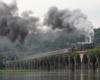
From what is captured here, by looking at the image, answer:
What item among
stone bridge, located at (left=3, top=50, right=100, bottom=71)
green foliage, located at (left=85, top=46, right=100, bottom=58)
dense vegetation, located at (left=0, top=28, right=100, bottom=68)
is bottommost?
stone bridge, located at (left=3, top=50, right=100, bottom=71)

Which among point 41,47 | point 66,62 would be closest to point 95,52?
point 66,62

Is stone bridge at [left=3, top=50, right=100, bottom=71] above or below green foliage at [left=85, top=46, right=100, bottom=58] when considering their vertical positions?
below

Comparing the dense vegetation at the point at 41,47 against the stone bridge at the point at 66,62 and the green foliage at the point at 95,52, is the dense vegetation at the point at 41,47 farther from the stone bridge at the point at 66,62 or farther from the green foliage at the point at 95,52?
the green foliage at the point at 95,52

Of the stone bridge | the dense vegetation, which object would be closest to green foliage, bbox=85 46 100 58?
the stone bridge

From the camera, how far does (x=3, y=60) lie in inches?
6324

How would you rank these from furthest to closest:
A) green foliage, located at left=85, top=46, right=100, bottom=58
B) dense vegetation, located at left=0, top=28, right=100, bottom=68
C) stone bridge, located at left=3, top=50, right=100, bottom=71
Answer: dense vegetation, located at left=0, top=28, right=100, bottom=68, stone bridge, located at left=3, top=50, right=100, bottom=71, green foliage, located at left=85, top=46, right=100, bottom=58

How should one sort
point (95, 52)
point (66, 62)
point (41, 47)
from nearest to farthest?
point (95, 52)
point (66, 62)
point (41, 47)

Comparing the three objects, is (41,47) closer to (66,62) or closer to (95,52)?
(66,62)

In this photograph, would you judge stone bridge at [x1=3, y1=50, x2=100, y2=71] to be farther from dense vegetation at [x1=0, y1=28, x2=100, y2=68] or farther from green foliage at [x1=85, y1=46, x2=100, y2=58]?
dense vegetation at [x1=0, y1=28, x2=100, y2=68]

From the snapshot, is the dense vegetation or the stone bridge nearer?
the stone bridge

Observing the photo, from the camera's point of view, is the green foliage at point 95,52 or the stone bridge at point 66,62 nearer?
the green foliage at point 95,52

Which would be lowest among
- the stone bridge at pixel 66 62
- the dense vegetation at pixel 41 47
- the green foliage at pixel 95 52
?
the stone bridge at pixel 66 62

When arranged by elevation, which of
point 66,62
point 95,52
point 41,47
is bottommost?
point 66,62

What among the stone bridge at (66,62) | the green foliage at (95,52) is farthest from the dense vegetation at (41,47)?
the green foliage at (95,52)
